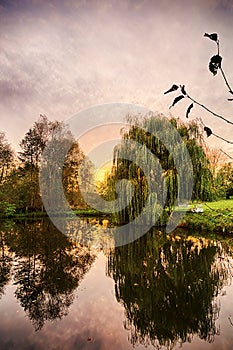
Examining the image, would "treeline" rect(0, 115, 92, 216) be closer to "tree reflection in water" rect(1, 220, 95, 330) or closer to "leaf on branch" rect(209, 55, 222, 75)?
"tree reflection in water" rect(1, 220, 95, 330)

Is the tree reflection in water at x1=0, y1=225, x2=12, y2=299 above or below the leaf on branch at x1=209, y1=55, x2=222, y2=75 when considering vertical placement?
below

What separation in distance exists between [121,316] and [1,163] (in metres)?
23.5

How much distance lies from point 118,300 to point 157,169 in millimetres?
8712

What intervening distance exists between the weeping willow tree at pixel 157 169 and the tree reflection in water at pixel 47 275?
163 inches

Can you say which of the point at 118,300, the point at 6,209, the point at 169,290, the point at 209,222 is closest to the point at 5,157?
the point at 6,209

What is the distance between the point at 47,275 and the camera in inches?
238

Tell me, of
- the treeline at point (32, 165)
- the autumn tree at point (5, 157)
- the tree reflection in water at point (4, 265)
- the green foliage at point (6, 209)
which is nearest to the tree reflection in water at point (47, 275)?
the tree reflection in water at point (4, 265)

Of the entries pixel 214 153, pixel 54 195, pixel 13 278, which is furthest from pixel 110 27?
pixel 54 195

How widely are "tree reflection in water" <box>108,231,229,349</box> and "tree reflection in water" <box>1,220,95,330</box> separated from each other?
87 centimetres

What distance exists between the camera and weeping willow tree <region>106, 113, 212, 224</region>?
12.8 m

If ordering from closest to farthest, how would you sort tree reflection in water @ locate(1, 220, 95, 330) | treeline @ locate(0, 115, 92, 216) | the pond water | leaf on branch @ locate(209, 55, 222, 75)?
1. leaf on branch @ locate(209, 55, 222, 75)
2. the pond water
3. tree reflection in water @ locate(1, 220, 95, 330)
4. treeline @ locate(0, 115, 92, 216)

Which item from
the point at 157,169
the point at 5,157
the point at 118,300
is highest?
the point at 5,157

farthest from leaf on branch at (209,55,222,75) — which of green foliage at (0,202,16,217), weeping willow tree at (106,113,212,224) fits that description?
green foliage at (0,202,16,217)

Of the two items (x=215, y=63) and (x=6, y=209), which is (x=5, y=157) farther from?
(x=215, y=63)
